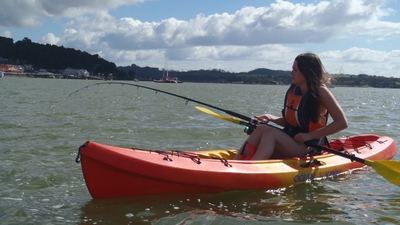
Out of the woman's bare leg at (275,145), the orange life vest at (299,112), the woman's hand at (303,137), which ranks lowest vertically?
the woman's bare leg at (275,145)

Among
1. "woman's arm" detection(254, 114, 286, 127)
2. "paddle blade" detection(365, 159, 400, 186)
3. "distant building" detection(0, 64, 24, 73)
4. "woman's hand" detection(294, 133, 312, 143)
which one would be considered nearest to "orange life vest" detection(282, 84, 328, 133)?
"woman's hand" detection(294, 133, 312, 143)

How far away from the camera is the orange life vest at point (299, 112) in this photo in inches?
219

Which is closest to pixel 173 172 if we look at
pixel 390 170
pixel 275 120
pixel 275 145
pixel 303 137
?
pixel 275 145

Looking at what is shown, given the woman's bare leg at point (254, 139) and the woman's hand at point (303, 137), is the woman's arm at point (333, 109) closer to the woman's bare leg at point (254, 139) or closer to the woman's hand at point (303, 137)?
the woman's hand at point (303, 137)

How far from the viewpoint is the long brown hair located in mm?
5402

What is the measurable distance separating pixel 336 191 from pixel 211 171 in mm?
1866

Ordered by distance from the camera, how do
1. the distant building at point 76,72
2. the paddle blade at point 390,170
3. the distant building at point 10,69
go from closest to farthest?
the paddle blade at point 390,170 → the distant building at point 10,69 → the distant building at point 76,72

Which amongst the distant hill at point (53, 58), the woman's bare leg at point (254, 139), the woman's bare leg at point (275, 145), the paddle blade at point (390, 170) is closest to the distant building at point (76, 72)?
the distant hill at point (53, 58)

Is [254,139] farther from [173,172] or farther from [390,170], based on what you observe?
[390,170]

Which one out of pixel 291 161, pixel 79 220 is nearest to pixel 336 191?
pixel 291 161

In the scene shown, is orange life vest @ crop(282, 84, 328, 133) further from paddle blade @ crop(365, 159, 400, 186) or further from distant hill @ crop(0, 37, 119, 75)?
distant hill @ crop(0, 37, 119, 75)

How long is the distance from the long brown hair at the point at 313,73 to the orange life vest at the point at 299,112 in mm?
86

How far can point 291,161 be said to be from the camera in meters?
5.76

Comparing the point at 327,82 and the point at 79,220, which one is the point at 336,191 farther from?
the point at 79,220
